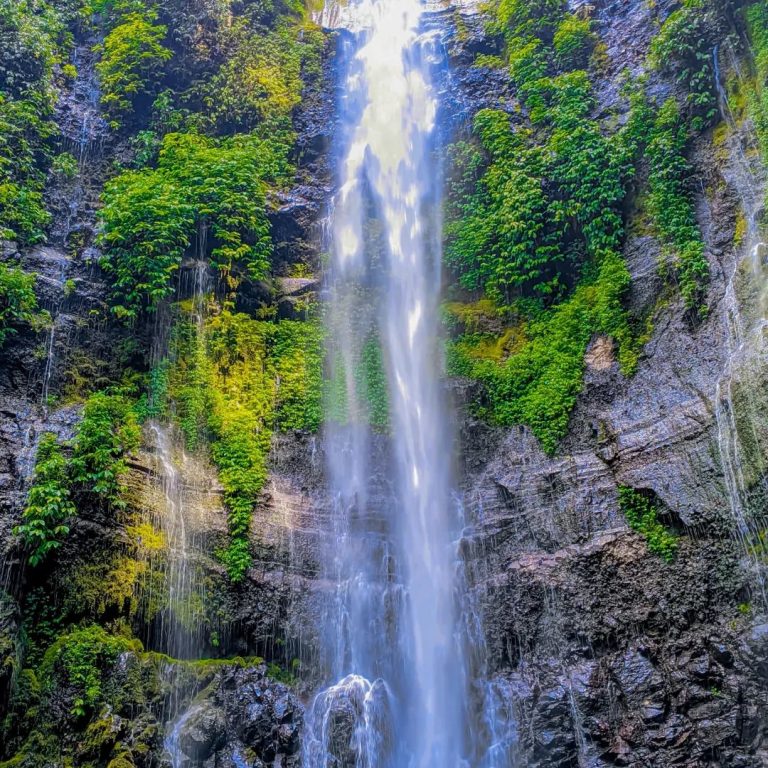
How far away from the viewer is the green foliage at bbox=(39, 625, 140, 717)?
796 centimetres

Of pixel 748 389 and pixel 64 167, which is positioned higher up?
pixel 64 167

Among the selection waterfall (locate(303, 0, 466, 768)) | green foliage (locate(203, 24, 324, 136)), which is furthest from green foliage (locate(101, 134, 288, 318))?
waterfall (locate(303, 0, 466, 768))

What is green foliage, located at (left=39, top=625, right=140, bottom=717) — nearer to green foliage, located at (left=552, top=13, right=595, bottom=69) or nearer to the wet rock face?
the wet rock face

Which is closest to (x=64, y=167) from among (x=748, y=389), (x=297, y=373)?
(x=297, y=373)

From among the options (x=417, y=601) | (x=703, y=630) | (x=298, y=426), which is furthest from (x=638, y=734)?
(x=298, y=426)

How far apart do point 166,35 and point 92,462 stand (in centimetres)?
1129

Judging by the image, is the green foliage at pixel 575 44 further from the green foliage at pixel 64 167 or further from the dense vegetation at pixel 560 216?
the green foliage at pixel 64 167

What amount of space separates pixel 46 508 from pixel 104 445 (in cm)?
126

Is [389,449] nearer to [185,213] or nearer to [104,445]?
[104,445]

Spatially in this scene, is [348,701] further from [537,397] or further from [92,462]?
[537,397]

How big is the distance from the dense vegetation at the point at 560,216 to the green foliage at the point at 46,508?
7264mm

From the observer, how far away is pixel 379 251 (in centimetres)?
1434

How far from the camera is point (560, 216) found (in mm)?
12219

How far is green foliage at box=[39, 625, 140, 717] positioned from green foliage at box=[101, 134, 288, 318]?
5.54 m
